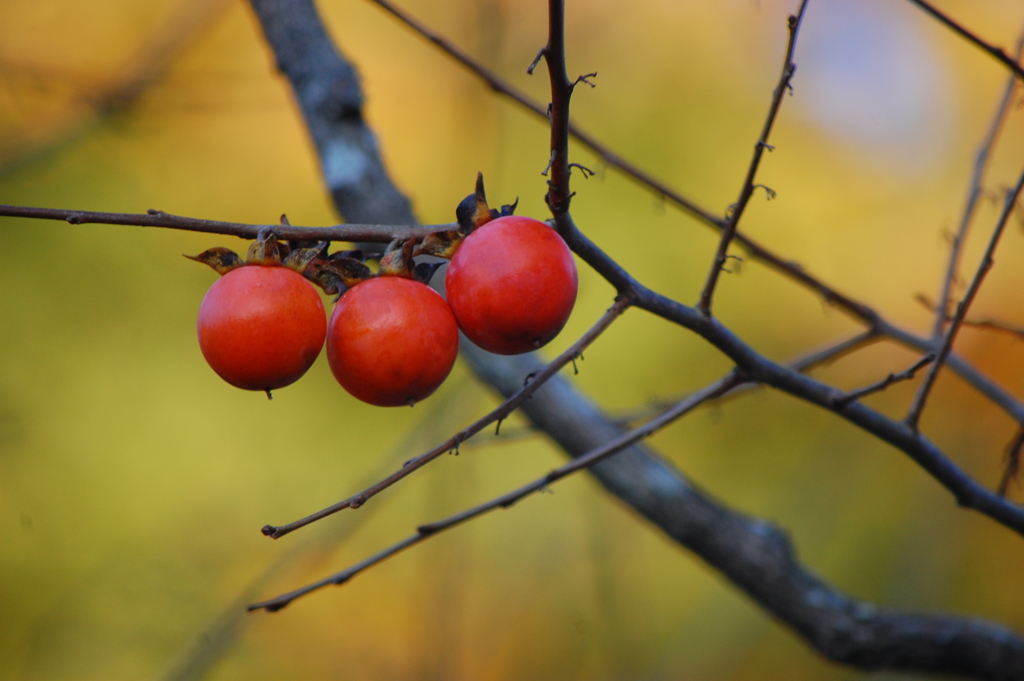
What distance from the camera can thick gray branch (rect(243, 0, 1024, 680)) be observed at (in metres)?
1.62

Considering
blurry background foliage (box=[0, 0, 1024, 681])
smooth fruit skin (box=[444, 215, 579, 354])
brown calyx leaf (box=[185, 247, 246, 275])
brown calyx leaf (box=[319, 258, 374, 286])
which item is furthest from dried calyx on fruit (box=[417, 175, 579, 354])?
blurry background foliage (box=[0, 0, 1024, 681])

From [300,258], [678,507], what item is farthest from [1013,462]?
[300,258]

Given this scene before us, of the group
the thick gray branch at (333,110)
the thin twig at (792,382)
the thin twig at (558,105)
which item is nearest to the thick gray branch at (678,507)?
the thick gray branch at (333,110)

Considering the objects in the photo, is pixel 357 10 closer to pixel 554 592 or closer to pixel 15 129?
pixel 15 129

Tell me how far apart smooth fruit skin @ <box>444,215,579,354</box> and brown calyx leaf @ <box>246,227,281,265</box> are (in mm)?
207

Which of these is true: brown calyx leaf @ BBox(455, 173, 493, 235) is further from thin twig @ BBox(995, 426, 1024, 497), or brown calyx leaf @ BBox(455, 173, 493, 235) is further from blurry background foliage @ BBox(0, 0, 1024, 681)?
blurry background foliage @ BBox(0, 0, 1024, 681)

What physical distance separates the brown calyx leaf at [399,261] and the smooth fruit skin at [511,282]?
51 mm

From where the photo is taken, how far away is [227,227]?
795mm

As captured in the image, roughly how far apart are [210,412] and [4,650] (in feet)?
3.57

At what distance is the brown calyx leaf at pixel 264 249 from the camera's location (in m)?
0.85

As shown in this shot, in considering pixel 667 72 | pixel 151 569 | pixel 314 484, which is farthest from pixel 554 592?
pixel 667 72

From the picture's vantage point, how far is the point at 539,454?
334 cm

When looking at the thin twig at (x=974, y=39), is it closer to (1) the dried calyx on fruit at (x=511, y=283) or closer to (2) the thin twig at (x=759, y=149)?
(2) the thin twig at (x=759, y=149)

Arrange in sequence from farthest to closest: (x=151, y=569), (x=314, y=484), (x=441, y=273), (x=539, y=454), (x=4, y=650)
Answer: (x=539, y=454) < (x=314, y=484) < (x=151, y=569) < (x=4, y=650) < (x=441, y=273)
